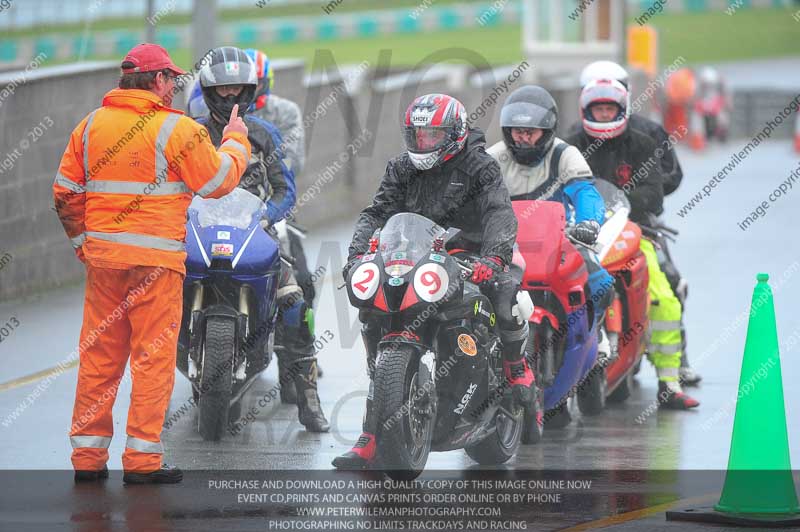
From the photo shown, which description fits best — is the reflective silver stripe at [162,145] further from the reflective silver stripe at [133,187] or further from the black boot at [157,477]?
the black boot at [157,477]

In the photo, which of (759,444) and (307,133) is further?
(307,133)

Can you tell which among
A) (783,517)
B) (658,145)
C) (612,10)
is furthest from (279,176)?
(612,10)

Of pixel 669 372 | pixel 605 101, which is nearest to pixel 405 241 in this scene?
pixel 605 101

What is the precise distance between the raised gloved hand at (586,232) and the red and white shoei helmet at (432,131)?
1.40 metres

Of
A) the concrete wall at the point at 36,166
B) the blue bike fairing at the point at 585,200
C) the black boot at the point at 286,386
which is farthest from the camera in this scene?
the concrete wall at the point at 36,166

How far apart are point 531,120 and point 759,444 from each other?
3.11 m

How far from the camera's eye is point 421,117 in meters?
8.73

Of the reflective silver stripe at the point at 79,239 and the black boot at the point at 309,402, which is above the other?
the reflective silver stripe at the point at 79,239

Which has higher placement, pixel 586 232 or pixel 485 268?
pixel 586 232

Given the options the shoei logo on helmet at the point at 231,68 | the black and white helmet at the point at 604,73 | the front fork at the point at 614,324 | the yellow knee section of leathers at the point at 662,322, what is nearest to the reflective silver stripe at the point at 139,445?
the shoei logo on helmet at the point at 231,68

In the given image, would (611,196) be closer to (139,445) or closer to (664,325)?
(664,325)

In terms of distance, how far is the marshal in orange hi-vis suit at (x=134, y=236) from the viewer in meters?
8.27

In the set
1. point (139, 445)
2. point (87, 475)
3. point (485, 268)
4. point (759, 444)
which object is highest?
point (485, 268)

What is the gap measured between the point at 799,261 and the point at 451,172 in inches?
383
